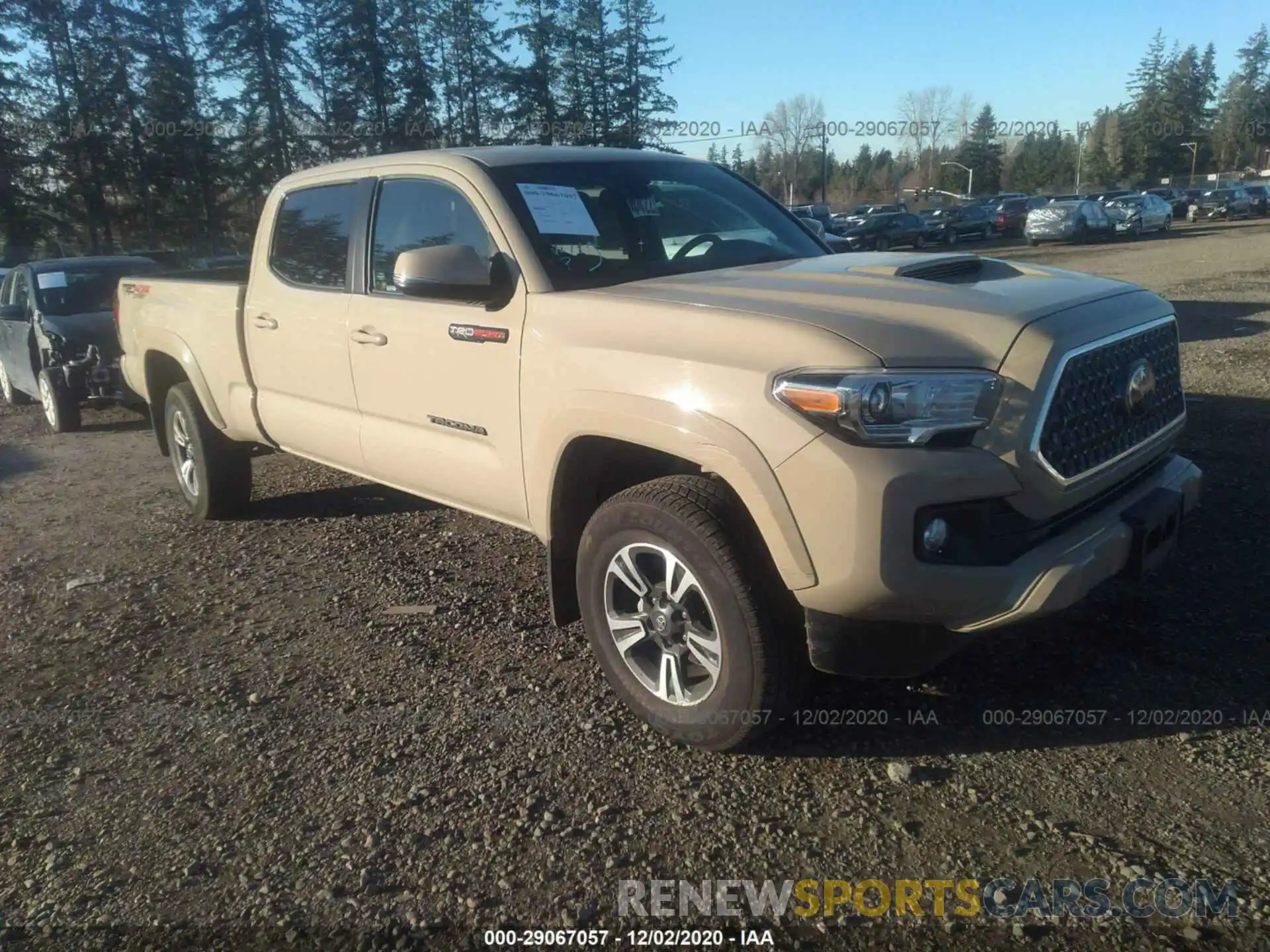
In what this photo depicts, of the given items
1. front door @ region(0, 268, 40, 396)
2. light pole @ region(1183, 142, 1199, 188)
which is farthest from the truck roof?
light pole @ region(1183, 142, 1199, 188)

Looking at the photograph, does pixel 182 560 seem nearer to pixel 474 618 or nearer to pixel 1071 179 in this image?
pixel 474 618

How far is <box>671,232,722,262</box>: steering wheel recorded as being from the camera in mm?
4016

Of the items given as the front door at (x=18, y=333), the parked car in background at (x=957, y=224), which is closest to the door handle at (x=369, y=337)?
the front door at (x=18, y=333)

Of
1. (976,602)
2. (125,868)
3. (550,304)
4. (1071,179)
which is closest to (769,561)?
(976,602)

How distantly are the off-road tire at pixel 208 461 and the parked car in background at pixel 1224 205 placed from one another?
2027 inches

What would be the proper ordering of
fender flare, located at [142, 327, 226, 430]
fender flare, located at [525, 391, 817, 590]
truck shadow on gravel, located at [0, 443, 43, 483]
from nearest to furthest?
fender flare, located at [525, 391, 817, 590]
fender flare, located at [142, 327, 226, 430]
truck shadow on gravel, located at [0, 443, 43, 483]

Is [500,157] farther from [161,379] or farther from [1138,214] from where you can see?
[1138,214]

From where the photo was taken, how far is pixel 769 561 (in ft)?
9.46

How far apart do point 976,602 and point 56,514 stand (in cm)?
621

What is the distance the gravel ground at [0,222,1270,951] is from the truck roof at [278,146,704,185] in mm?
1967

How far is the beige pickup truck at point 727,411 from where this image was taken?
8.63 feet

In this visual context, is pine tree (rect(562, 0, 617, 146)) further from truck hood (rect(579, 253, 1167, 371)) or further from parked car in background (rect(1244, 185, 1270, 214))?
truck hood (rect(579, 253, 1167, 371))

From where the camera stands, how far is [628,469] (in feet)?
11.6

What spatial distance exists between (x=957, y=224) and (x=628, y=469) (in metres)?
36.8
